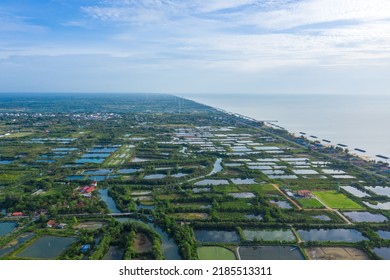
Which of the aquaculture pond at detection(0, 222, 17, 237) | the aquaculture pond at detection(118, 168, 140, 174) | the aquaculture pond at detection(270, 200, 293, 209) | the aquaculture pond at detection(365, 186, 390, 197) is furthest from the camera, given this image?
the aquaculture pond at detection(118, 168, 140, 174)

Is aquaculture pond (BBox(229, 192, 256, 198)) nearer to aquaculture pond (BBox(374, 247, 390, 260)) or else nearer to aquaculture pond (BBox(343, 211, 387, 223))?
aquaculture pond (BBox(343, 211, 387, 223))

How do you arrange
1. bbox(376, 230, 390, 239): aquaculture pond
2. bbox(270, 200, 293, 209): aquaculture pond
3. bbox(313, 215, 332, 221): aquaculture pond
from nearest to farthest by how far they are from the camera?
bbox(376, 230, 390, 239): aquaculture pond
bbox(313, 215, 332, 221): aquaculture pond
bbox(270, 200, 293, 209): aquaculture pond

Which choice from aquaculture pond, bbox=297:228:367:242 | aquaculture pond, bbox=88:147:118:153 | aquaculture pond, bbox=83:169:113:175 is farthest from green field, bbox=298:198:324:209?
aquaculture pond, bbox=88:147:118:153

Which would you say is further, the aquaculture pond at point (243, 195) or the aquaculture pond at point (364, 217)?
the aquaculture pond at point (243, 195)

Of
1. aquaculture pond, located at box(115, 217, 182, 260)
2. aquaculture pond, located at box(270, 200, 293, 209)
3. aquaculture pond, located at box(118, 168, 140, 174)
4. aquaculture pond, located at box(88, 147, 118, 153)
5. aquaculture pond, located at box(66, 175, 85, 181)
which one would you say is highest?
aquaculture pond, located at box(270, 200, 293, 209)

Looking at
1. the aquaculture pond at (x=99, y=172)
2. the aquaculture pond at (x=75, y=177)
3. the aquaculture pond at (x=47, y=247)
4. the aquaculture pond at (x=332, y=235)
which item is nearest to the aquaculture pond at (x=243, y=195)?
the aquaculture pond at (x=332, y=235)

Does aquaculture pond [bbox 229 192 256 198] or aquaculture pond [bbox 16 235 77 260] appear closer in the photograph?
aquaculture pond [bbox 16 235 77 260]

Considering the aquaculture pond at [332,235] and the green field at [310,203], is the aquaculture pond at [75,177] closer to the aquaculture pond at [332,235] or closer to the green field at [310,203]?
the green field at [310,203]
